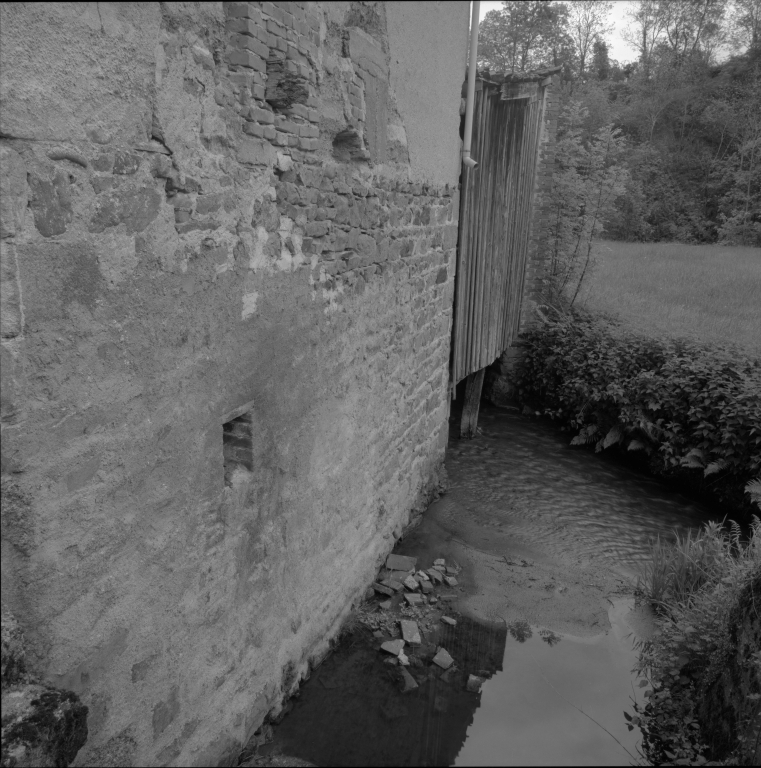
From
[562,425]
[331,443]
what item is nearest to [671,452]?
[562,425]

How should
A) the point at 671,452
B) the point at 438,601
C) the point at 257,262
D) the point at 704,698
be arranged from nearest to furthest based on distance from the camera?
1. the point at 257,262
2. the point at 704,698
3. the point at 438,601
4. the point at 671,452

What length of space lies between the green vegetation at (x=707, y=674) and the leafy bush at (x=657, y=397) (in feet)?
8.54

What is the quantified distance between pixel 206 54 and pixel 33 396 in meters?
1.54

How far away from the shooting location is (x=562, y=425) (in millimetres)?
9586

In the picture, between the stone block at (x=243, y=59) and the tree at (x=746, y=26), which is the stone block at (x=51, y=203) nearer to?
the stone block at (x=243, y=59)

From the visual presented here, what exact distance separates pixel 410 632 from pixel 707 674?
1.92m

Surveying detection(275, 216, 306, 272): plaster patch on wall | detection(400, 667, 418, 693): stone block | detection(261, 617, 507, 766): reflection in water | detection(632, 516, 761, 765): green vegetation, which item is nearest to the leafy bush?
detection(632, 516, 761, 765): green vegetation

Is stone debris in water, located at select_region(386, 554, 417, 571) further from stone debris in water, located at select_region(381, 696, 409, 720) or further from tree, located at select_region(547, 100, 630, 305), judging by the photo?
tree, located at select_region(547, 100, 630, 305)

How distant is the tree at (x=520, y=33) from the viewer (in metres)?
24.2

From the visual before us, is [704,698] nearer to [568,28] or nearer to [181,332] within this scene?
[181,332]

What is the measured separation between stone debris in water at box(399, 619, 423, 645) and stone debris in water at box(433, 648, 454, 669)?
19 cm

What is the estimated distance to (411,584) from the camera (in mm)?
5117

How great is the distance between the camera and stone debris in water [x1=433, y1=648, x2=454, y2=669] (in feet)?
14.0

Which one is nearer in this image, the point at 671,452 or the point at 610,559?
the point at 610,559
